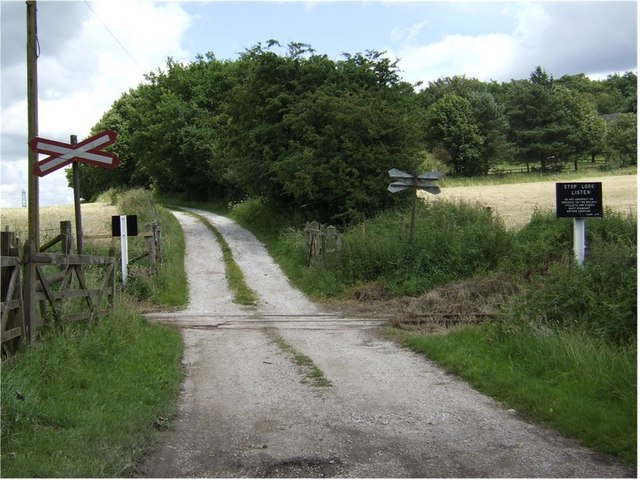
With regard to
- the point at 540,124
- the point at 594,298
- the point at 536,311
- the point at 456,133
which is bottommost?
the point at 536,311

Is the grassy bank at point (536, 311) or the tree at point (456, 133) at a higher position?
the tree at point (456, 133)

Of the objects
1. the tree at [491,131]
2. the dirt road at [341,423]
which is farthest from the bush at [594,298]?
the tree at [491,131]

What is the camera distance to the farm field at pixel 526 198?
28688 millimetres

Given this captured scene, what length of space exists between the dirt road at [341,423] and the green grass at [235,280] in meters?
6.61

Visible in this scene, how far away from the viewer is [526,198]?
122 ft

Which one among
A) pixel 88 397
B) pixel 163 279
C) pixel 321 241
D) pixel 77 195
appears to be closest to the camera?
pixel 88 397

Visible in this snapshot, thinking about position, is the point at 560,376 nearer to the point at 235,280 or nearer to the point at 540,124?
the point at 235,280

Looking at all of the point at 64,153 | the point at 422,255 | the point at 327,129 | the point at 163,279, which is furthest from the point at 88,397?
the point at 327,129

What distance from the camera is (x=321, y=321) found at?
15.5 metres

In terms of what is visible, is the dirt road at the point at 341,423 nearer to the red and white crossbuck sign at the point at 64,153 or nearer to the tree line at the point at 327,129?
the red and white crossbuck sign at the point at 64,153

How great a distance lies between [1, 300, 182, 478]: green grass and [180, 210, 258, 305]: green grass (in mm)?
9071

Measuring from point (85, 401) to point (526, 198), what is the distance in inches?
1338

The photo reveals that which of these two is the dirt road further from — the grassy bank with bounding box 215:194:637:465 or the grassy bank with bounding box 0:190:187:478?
the grassy bank with bounding box 215:194:637:465

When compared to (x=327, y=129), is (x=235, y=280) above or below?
below
